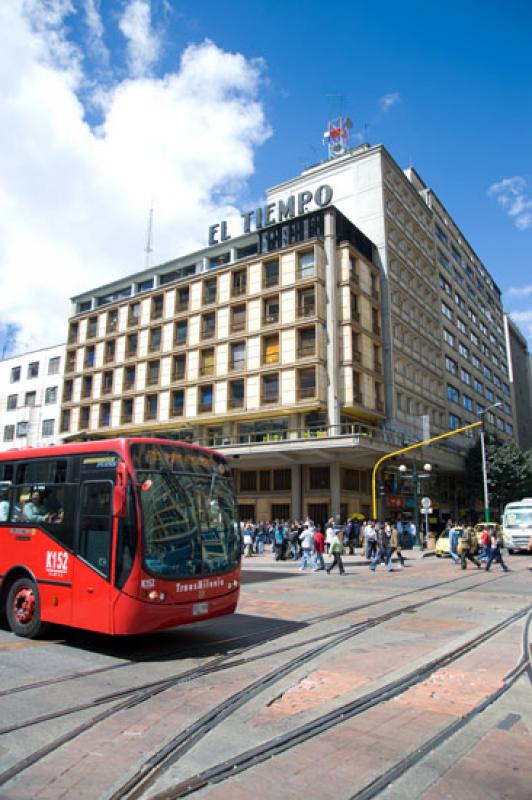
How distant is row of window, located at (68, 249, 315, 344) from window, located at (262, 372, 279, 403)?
628cm

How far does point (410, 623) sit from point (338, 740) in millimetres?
5573

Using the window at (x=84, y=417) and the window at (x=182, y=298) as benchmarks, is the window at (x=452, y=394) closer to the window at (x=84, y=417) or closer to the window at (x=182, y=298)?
the window at (x=182, y=298)

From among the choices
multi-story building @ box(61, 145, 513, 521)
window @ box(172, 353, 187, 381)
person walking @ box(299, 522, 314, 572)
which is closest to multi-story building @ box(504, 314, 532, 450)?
multi-story building @ box(61, 145, 513, 521)

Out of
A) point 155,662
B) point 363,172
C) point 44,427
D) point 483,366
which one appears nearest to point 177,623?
point 155,662

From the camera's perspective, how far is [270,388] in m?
36.4

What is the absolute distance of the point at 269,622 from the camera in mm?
9664

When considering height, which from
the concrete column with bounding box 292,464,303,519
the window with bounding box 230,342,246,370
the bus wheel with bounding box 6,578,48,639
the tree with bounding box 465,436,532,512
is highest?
the window with bounding box 230,342,246,370

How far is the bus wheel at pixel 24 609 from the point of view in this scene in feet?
25.5

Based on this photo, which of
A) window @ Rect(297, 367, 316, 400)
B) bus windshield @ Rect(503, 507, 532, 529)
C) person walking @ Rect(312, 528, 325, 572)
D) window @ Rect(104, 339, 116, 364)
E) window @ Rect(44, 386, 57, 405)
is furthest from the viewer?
window @ Rect(44, 386, 57, 405)

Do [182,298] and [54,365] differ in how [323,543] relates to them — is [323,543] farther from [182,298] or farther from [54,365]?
[54,365]

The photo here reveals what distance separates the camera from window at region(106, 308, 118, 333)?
4625cm

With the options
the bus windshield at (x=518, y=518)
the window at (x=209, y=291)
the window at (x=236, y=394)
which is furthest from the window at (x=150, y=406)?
the bus windshield at (x=518, y=518)

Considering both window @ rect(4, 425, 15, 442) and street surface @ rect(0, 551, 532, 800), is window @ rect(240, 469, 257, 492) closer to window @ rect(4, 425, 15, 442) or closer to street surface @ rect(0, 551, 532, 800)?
window @ rect(4, 425, 15, 442)

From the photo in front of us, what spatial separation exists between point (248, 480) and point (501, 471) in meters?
20.7
